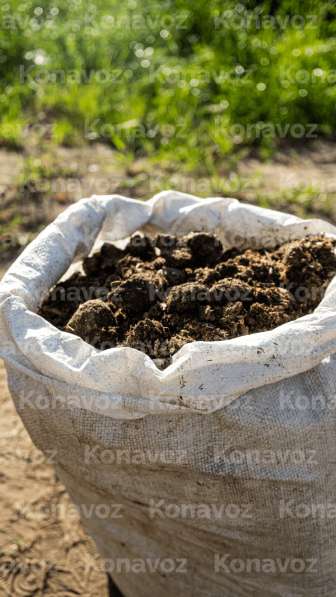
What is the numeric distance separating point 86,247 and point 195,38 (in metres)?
3.80

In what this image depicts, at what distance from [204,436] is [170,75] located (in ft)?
12.5

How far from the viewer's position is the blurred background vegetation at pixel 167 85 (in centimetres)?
442

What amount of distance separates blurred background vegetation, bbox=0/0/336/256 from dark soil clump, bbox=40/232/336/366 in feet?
6.34

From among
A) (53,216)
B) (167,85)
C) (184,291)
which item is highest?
(184,291)

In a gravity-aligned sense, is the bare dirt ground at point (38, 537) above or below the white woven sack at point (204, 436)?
below

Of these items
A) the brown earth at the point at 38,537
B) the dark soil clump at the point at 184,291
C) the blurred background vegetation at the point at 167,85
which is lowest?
the brown earth at the point at 38,537

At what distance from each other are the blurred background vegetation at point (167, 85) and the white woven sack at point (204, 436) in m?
2.32

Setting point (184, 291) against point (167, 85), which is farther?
point (167, 85)

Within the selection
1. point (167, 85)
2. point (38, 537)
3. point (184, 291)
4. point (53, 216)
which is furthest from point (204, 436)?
point (167, 85)

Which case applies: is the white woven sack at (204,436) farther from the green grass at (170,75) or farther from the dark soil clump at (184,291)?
the green grass at (170,75)

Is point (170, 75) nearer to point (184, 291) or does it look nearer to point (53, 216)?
point (53, 216)

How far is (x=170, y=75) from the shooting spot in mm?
4895

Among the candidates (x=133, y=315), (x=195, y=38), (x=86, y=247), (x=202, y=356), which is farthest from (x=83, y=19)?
(x=202, y=356)

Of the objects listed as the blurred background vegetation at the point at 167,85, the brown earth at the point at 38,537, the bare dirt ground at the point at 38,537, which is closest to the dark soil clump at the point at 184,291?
the brown earth at the point at 38,537
